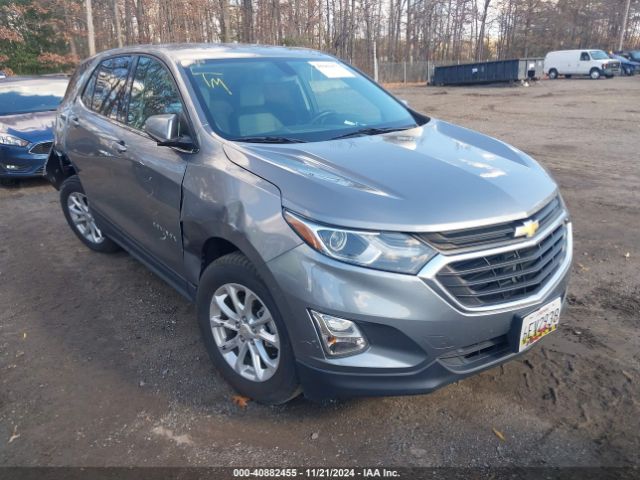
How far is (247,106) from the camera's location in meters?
3.44

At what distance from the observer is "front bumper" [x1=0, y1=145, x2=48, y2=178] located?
316 inches

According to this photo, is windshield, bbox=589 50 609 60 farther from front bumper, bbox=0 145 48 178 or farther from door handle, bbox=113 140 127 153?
door handle, bbox=113 140 127 153

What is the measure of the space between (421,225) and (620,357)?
76.5 inches

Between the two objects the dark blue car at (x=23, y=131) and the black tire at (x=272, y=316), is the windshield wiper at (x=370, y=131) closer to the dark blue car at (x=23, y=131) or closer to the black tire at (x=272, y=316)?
the black tire at (x=272, y=316)

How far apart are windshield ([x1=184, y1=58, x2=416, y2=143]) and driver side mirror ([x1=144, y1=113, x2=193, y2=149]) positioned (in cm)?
20

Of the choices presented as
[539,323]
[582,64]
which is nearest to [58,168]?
[539,323]

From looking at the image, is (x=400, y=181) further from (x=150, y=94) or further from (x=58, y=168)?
(x=58, y=168)

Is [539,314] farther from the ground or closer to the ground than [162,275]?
farther from the ground

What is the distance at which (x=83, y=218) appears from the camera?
543cm

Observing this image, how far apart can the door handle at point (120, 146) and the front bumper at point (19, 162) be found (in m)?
4.92

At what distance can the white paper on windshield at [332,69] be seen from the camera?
162 inches

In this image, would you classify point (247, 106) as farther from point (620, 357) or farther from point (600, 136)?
point (600, 136)

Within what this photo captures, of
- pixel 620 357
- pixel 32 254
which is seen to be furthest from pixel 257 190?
pixel 32 254

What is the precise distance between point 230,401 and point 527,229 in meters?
1.87
